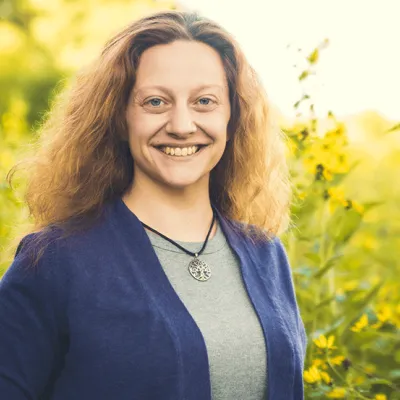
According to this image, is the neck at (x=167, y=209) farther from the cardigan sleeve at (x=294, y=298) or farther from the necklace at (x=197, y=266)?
the cardigan sleeve at (x=294, y=298)

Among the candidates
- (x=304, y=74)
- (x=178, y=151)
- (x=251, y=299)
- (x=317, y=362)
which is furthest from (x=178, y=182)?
(x=304, y=74)

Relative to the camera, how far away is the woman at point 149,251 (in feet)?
5.41

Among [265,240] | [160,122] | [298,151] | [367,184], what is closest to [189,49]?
[160,122]

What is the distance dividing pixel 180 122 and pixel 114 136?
0.75 feet

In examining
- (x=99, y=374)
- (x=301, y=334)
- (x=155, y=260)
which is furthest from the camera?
(x=301, y=334)

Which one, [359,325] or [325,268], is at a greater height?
[325,268]

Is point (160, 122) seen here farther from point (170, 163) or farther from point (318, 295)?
point (318, 295)

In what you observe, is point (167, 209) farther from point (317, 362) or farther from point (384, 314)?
point (384, 314)

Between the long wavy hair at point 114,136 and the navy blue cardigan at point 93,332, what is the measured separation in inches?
5.1

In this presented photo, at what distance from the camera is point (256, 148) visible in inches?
84.3

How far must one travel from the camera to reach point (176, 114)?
1773 millimetres

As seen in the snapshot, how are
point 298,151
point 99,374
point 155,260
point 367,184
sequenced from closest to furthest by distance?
1. point 99,374
2. point 155,260
3. point 298,151
4. point 367,184

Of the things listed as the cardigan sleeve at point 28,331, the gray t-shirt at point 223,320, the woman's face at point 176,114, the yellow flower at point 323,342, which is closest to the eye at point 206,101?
the woman's face at point 176,114

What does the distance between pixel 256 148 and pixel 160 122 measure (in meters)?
0.43
